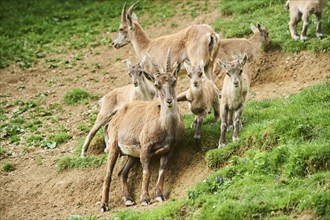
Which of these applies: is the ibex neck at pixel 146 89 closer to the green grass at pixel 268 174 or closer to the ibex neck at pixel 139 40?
the green grass at pixel 268 174

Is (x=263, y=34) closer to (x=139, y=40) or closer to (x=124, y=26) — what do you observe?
(x=139, y=40)

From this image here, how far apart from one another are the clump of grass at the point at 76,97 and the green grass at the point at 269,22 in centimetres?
415

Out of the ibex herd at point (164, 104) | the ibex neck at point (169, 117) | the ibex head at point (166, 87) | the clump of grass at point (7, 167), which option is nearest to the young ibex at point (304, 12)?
the ibex herd at point (164, 104)

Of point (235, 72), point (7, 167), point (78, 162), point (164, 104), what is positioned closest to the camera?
point (164, 104)

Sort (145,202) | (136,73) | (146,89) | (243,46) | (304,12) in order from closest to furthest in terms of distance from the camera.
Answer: (145,202), (136,73), (146,89), (243,46), (304,12)

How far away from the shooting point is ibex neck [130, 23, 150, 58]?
53.6 ft

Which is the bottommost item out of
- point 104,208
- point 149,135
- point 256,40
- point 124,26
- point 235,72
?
point 104,208

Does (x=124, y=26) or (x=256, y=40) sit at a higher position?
(x=124, y=26)

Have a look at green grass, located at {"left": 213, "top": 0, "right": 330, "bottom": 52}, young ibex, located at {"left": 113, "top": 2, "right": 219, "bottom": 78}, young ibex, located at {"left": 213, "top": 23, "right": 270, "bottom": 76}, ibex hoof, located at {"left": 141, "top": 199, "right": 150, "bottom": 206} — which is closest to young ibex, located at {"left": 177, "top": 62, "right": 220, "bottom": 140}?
young ibex, located at {"left": 113, "top": 2, "right": 219, "bottom": 78}

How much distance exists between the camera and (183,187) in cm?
1180

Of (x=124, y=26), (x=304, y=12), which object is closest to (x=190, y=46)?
(x=124, y=26)

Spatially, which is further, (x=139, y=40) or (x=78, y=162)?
(x=139, y=40)

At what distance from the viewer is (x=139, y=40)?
54.1 feet

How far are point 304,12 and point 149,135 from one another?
6.58 m
